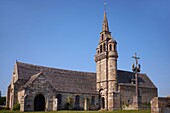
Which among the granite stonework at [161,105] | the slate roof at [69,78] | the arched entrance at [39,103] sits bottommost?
the arched entrance at [39,103]

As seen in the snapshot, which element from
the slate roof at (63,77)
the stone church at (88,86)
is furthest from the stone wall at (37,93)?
the slate roof at (63,77)

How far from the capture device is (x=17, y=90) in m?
42.8

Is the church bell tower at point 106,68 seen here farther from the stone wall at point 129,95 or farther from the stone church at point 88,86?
the stone wall at point 129,95

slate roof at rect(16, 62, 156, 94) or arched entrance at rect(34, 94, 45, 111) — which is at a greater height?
slate roof at rect(16, 62, 156, 94)

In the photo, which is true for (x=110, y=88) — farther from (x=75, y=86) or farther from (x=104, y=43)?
(x=104, y=43)

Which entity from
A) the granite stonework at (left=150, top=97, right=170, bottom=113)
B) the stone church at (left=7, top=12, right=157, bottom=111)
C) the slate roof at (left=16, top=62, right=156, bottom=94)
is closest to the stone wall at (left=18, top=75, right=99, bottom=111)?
the stone church at (left=7, top=12, right=157, bottom=111)

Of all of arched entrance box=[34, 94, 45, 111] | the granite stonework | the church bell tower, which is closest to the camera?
the granite stonework

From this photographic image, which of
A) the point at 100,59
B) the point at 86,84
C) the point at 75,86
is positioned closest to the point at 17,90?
the point at 75,86

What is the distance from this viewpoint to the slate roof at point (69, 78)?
45.3m

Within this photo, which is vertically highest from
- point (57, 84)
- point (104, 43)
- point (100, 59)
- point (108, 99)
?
point (104, 43)

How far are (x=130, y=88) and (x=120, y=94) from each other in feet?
11.4

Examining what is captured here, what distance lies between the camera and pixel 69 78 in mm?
50594

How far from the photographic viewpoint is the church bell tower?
47.3 meters

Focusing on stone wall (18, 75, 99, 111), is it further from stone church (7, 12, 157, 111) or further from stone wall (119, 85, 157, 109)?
stone wall (119, 85, 157, 109)
